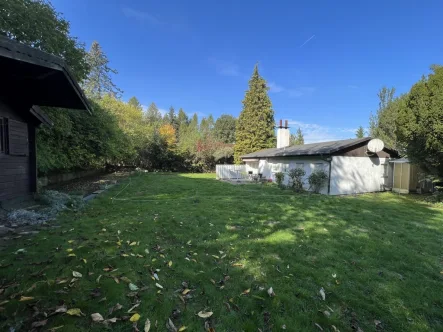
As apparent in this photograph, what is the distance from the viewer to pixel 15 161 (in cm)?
600

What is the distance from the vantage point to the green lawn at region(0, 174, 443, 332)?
85.1 inches

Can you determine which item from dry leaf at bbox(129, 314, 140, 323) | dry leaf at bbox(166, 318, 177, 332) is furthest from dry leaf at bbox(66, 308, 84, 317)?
dry leaf at bbox(166, 318, 177, 332)

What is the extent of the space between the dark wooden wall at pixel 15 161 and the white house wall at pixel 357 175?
42.9 feet

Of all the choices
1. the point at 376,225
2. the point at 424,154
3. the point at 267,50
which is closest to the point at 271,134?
the point at 267,50

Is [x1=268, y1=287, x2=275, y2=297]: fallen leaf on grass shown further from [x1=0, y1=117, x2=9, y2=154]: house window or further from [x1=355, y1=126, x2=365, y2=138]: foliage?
[x1=355, y1=126, x2=365, y2=138]: foliage

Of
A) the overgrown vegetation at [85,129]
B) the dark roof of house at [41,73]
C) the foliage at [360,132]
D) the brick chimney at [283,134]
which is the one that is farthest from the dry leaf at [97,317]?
the foliage at [360,132]

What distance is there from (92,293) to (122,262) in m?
0.72

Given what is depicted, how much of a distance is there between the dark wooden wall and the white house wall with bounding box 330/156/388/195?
1308 centimetres

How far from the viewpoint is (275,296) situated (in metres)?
2.58

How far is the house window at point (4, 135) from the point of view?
17.9ft

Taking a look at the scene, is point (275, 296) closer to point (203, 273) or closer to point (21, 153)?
point (203, 273)

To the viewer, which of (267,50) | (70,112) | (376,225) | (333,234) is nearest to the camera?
(333,234)

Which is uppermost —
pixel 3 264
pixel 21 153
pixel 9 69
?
pixel 9 69

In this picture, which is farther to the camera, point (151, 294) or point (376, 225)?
point (376, 225)
